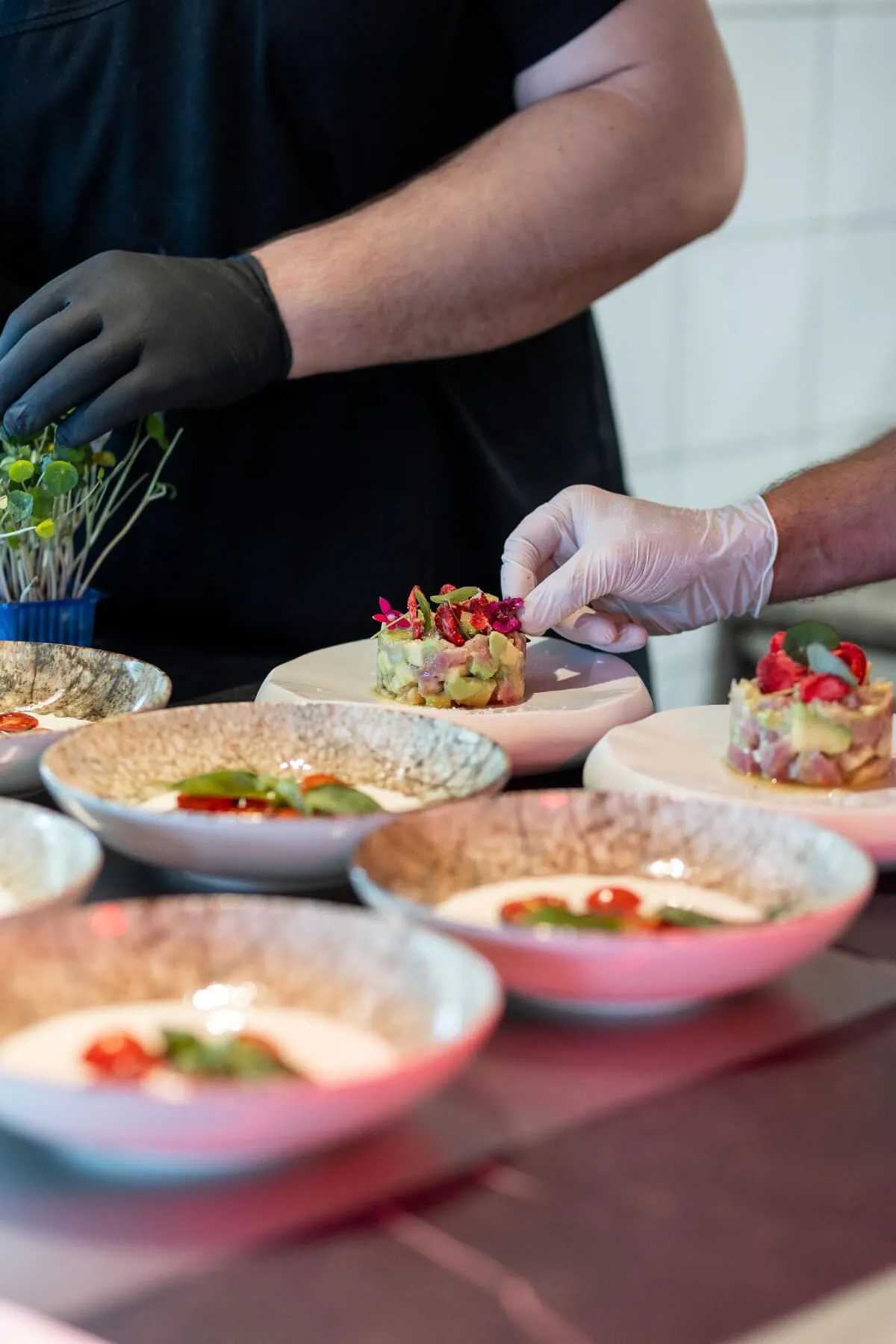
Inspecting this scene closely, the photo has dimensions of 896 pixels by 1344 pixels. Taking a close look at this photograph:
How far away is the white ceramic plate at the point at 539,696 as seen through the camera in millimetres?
1429

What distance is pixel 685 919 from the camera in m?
0.97

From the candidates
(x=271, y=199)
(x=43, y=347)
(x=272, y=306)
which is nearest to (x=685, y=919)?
(x=43, y=347)

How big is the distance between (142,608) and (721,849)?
1334mm

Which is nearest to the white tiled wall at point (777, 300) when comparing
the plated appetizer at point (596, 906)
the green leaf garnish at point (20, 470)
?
the green leaf garnish at point (20, 470)

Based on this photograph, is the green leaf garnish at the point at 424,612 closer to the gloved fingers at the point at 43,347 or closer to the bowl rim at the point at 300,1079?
the gloved fingers at the point at 43,347

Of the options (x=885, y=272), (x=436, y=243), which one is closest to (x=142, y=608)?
(x=436, y=243)

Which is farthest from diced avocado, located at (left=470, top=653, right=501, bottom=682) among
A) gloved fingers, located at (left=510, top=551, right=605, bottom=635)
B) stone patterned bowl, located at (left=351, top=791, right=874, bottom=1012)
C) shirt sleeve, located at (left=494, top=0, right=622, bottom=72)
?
shirt sleeve, located at (left=494, top=0, right=622, bottom=72)

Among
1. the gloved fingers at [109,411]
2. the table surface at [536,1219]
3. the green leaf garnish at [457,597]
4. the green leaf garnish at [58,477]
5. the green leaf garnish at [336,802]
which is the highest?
the gloved fingers at [109,411]

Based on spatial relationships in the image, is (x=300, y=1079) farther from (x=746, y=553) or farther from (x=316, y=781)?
(x=746, y=553)

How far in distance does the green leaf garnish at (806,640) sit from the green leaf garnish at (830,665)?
0.02m

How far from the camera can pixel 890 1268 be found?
723mm

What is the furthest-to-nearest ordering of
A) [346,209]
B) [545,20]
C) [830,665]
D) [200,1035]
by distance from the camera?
[346,209] < [545,20] < [830,665] < [200,1035]

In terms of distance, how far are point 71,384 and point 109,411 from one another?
50 mm

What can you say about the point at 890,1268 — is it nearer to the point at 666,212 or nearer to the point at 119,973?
the point at 119,973
